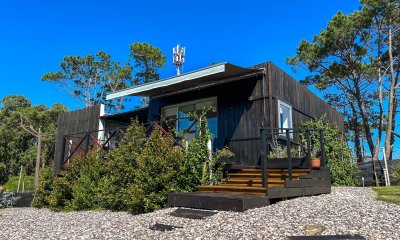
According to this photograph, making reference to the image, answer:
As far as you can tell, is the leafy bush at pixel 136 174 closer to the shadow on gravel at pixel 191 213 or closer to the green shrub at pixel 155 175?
the green shrub at pixel 155 175

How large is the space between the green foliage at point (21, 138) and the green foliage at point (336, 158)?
23.4 metres

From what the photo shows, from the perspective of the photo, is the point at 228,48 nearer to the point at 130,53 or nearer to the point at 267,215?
the point at 130,53

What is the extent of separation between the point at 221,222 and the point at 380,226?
2.00 metres

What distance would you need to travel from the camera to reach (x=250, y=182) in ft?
22.7

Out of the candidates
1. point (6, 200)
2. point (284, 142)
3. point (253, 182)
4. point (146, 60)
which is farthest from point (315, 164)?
point (146, 60)

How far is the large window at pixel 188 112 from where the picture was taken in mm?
10484

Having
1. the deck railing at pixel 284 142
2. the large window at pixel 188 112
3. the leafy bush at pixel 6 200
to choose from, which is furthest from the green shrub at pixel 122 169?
the leafy bush at pixel 6 200

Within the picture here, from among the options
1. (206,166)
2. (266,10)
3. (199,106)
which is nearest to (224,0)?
(266,10)

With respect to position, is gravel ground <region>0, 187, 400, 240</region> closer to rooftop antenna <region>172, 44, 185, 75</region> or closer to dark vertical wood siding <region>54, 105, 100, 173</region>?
rooftop antenna <region>172, 44, 185, 75</region>

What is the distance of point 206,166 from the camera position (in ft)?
24.2

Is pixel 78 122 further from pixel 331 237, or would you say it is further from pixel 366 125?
pixel 366 125

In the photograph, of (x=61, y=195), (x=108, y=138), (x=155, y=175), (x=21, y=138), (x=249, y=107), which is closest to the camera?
(x=155, y=175)

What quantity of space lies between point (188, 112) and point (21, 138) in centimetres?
2616

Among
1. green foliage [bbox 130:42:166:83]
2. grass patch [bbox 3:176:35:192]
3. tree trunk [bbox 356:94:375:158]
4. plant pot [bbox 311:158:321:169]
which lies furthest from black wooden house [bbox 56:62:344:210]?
green foliage [bbox 130:42:166:83]
